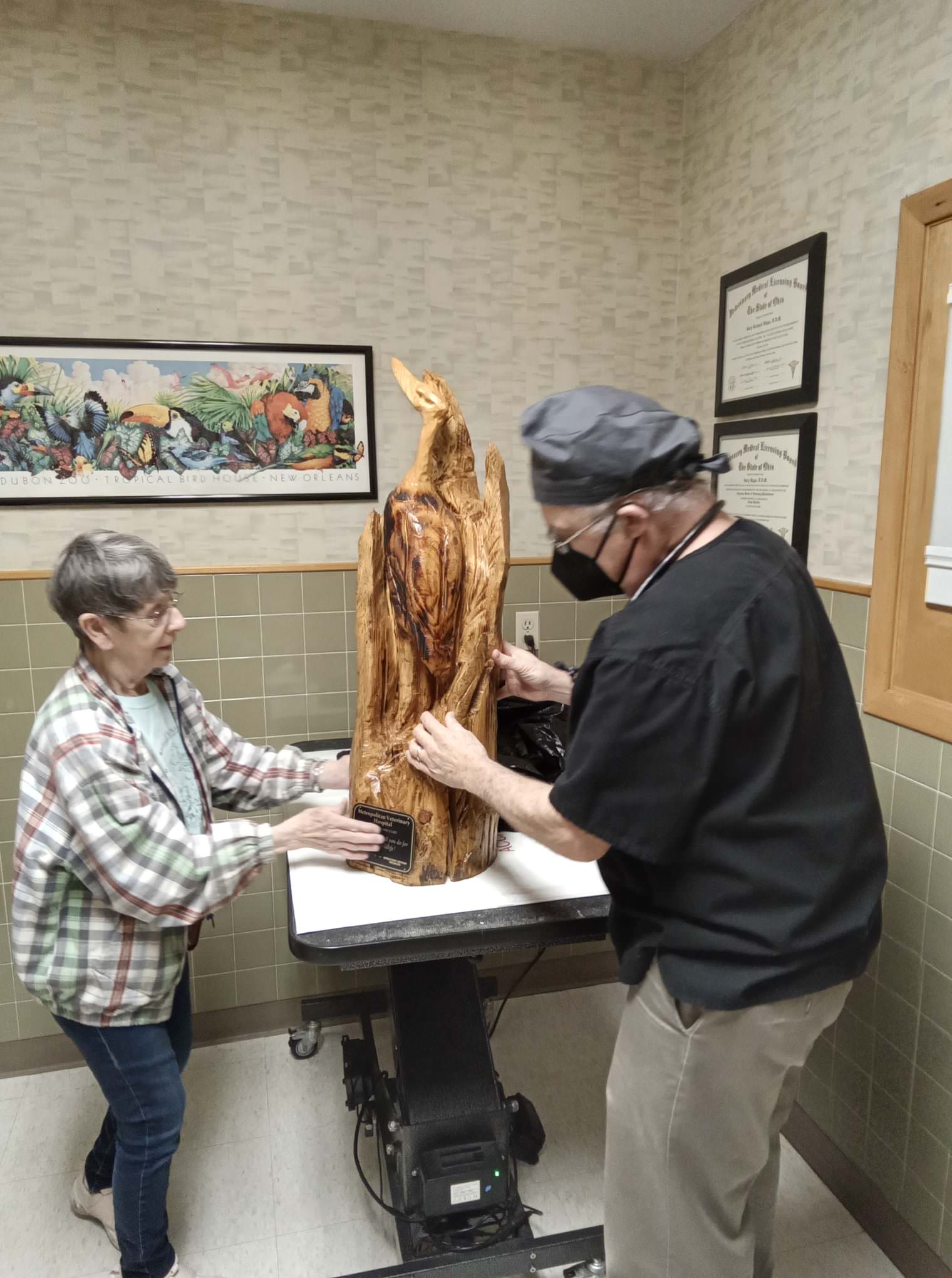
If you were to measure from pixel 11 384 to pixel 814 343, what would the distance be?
76.7 inches

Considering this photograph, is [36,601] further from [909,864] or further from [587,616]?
[909,864]

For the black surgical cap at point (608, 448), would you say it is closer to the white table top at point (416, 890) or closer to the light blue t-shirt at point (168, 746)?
the white table top at point (416, 890)

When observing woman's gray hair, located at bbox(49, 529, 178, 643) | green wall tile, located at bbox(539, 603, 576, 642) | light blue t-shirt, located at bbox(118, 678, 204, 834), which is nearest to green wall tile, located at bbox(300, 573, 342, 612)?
green wall tile, located at bbox(539, 603, 576, 642)

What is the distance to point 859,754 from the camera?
3.79ft

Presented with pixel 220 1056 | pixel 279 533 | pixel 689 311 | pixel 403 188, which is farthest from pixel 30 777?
pixel 689 311

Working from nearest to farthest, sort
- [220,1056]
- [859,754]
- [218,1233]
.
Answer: [859,754], [218,1233], [220,1056]

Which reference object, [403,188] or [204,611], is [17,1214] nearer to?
[204,611]

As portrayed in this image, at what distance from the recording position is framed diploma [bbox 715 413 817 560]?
1.95 metres

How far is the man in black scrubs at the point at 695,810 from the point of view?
1.04 m

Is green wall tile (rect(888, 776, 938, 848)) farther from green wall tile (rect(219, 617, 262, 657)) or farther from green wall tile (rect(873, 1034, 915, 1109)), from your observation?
green wall tile (rect(219, 617, 262, 657))

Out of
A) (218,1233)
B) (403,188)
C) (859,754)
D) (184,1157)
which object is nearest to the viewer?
(859,754)

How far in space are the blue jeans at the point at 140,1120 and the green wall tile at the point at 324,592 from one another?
1.06 metres

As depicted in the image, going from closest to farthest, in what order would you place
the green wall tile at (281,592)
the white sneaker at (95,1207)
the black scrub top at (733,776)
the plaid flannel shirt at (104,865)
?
the black scrub top at (733,776) → the plaid flannel shirt at (104,865) → the white sneaker at (95,1207) → the green wall tile at (281,592)

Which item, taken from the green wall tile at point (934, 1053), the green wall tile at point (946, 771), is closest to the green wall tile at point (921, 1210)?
the green wall tile at point (934, 1053)
